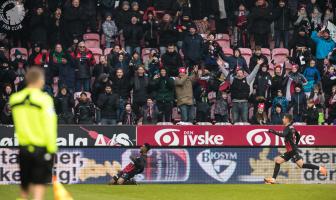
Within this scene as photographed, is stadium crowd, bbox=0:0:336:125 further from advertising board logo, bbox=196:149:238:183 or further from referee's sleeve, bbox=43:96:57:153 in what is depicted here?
referee's sleeve, bbox=43:96:57:153

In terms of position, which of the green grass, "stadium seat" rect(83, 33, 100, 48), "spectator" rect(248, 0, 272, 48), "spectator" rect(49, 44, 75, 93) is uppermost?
"spectator" rect(248, 0, 272, 48)

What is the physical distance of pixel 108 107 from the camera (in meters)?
24.1

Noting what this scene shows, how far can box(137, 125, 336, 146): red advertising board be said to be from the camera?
22.8 metres

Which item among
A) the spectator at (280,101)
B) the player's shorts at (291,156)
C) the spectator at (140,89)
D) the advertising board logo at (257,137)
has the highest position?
the spectator at (140,89)

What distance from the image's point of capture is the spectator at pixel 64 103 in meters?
24.0

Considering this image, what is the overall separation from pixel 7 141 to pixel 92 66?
4863 millimetres

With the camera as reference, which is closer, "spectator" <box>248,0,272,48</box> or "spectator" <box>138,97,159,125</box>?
"spectator" <box>138,97,159,125</box>

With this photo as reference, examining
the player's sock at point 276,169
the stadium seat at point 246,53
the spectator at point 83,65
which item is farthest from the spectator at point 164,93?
the player's sock at point 276,169

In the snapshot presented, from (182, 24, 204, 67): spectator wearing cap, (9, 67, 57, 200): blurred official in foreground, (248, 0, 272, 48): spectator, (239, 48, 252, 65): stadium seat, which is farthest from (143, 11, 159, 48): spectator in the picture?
(9, 67, 57, 200): blurred official in foreground

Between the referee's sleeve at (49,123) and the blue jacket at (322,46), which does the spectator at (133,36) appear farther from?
the referee's sleeve at (49,123)

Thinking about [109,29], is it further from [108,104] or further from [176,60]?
[108,104]

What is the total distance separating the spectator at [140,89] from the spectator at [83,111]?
148cm

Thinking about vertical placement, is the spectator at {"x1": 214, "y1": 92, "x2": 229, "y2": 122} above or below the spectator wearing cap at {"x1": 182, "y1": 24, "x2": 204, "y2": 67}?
below

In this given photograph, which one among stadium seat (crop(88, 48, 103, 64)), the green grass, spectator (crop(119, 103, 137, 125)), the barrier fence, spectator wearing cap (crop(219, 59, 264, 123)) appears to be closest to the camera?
the green grass
